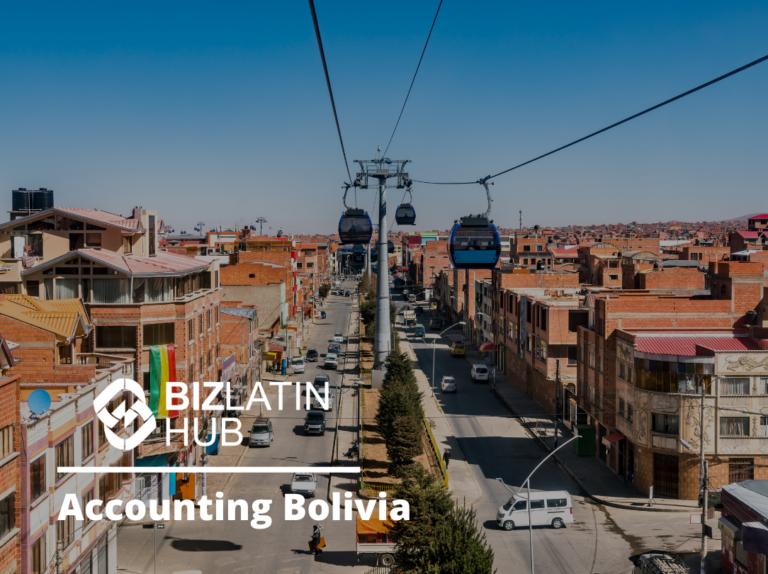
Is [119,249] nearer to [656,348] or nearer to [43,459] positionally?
[43,459]

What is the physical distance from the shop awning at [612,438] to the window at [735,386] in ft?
19.4

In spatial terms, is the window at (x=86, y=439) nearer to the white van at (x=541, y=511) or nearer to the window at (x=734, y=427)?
the white van at (x=541, y=511)

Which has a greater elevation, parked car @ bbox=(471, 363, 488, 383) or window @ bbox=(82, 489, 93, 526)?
window @ bbox=(82, 489, 93, 526)

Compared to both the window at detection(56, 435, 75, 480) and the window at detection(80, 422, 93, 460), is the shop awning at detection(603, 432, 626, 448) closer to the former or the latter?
the window at detection(80, 422, 93, 460)

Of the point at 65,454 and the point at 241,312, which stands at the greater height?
the point at 241,312

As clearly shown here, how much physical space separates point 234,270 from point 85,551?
184ft

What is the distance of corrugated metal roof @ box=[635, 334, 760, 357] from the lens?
31500mm

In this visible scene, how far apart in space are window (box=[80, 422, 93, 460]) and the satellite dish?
9.12ft

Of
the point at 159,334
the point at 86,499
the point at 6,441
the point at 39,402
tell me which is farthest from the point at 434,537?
the point at 159,334

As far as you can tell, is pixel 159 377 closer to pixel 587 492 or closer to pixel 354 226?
pixel 354 226

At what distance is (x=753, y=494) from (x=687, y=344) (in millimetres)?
8608

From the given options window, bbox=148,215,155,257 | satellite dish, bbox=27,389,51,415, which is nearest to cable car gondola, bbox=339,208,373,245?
window, bbox=148,215,155,257

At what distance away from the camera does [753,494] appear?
24.7 meters

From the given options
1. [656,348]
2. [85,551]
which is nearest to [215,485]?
[85,551]
